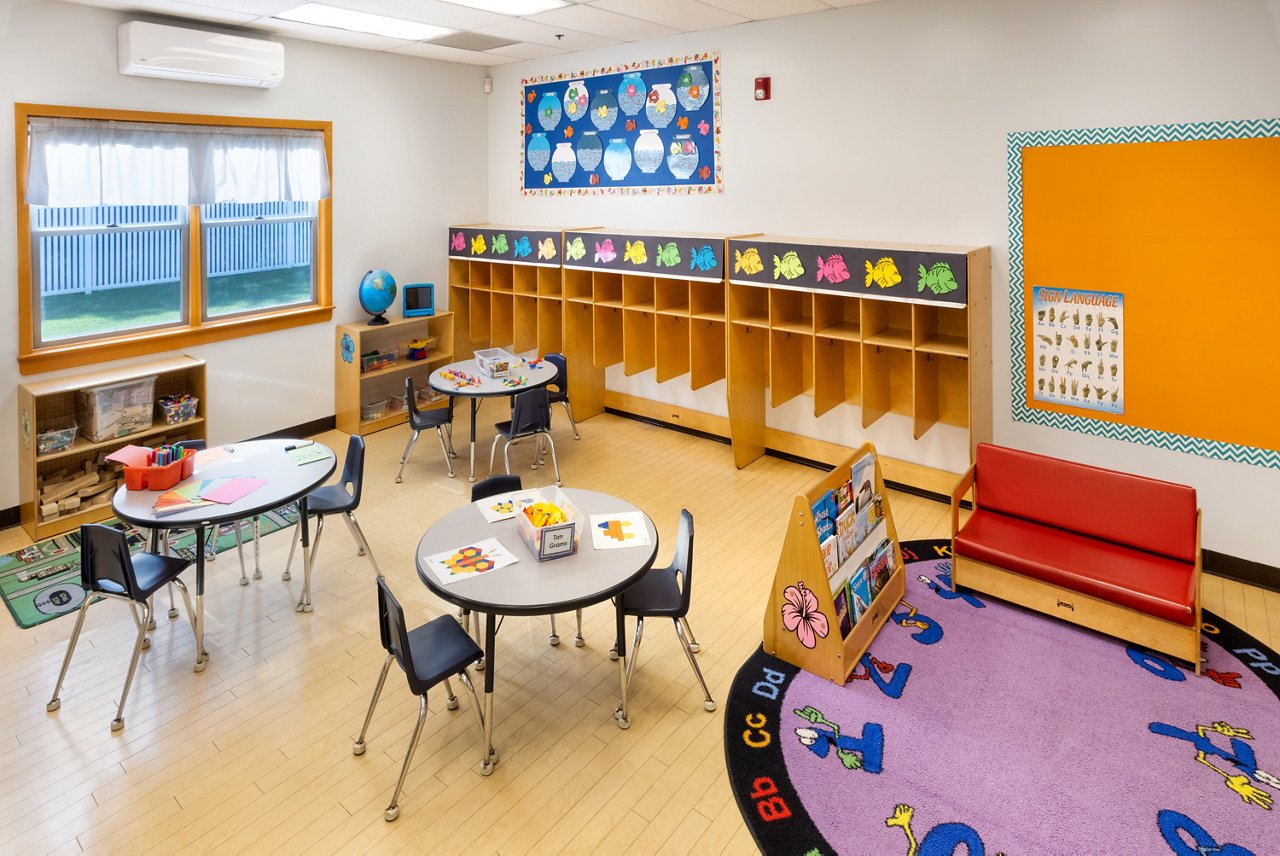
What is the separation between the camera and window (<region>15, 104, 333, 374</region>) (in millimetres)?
5129

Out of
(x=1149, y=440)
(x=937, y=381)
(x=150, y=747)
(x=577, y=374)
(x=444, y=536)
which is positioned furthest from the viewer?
(x=577, y=374)

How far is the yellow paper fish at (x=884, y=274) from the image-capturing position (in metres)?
4.97

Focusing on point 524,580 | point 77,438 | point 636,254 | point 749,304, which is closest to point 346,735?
point 524,580

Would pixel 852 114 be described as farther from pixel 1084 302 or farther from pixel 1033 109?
pixel 1084 302

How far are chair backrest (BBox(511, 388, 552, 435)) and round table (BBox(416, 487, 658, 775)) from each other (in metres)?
2.15

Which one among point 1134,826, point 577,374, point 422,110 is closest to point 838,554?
point 1134,826

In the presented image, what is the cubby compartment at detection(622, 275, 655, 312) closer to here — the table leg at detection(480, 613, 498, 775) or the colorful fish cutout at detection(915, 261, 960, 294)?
the colorful fish cutout at detection(915, 261, 960, 294)

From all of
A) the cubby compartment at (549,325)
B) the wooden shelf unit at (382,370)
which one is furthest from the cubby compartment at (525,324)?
the wooden shelf unit at (382,370)

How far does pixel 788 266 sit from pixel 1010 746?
3.45 metres

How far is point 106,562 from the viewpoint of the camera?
11.0ft

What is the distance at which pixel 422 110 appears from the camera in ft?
24.2

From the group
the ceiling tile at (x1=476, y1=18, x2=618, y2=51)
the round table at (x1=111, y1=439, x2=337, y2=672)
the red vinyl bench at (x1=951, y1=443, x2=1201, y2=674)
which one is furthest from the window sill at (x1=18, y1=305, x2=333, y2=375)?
the red vinyl bench at (x1=951, y1=443, x2=1201, y2=674)

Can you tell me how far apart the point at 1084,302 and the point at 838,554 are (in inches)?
97.4

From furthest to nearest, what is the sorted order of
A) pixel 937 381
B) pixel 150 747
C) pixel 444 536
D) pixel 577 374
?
pixel 577 374 → pixel 937 381 → pixel 444 536 → pixel 150 747
